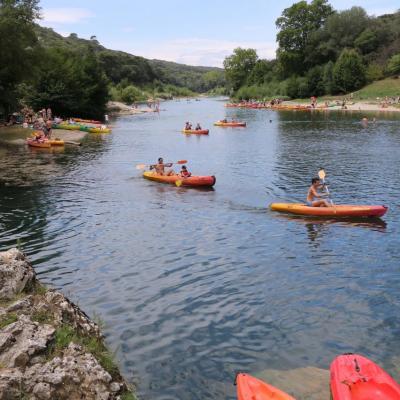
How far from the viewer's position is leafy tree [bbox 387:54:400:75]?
82.8 metres

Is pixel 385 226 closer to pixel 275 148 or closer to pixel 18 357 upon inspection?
pixel 18 357

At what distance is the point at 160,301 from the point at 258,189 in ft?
39.4

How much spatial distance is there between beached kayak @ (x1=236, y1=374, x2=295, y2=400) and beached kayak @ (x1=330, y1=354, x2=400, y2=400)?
0.79 metres

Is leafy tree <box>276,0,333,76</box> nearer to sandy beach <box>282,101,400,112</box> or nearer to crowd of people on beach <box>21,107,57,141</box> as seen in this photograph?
sandy beach <box>282,101,400,112</box>

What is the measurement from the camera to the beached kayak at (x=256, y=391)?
6.48 meters

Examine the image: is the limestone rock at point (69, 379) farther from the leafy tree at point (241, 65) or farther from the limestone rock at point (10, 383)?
the leafy tree at point (241, 65)

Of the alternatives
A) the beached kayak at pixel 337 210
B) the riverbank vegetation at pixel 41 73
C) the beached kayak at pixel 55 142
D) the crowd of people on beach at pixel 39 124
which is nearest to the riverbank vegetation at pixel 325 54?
the riverbank vegetation at pixel 41 73

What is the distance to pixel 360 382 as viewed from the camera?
6.78 m

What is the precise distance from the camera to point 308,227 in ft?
52.6

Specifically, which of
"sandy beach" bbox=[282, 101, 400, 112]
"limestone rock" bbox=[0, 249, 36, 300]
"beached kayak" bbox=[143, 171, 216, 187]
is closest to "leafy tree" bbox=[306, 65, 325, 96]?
"sandy beach" bbox=[282, 101, 400, 112]

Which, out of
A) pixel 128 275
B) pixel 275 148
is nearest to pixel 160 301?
pixel 128 275

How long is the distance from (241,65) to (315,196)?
11724 cm

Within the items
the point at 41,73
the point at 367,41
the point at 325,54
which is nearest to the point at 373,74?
the point at 367,41

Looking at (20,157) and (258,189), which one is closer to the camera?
(258,189)
